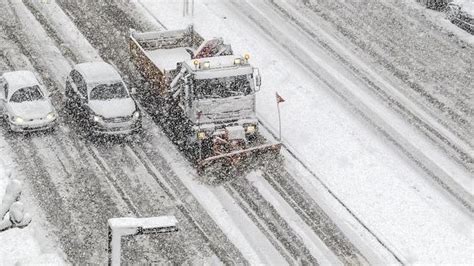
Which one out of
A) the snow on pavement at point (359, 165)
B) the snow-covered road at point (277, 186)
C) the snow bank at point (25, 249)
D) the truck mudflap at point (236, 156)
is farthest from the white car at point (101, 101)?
the snow on pavement at point (359, 165)

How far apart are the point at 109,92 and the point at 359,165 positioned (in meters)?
8.03

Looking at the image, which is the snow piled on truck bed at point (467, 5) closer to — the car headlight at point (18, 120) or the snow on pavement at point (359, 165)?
the snow on pavement at point (359, 165)

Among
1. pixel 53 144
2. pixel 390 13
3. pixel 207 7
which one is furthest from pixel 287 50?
pixel 53 144

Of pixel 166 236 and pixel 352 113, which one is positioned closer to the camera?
pixel 166 236

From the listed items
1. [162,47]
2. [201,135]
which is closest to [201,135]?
[201,135]

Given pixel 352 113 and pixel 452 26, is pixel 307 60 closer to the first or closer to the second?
pixel 352 113

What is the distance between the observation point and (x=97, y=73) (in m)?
22.8

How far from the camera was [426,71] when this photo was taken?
28109 millimetres

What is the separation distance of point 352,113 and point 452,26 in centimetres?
1016

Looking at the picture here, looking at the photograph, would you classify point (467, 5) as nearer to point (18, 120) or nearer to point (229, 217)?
point (229, 217)

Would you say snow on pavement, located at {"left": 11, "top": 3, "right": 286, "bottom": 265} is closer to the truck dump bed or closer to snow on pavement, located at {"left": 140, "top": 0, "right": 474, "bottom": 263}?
the truck dump bed

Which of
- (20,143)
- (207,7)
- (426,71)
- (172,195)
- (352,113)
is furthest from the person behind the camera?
(207,7)

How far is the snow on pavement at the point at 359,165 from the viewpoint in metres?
18.9

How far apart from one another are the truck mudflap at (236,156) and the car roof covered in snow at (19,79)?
6384mm
